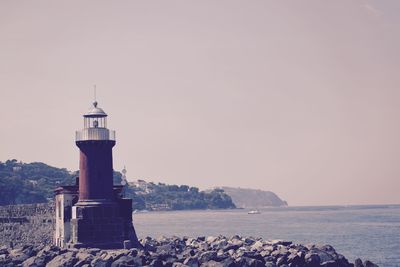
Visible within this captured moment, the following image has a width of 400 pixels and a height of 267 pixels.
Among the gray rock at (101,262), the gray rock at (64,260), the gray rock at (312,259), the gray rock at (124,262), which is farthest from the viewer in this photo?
the gray rock at (312,259)

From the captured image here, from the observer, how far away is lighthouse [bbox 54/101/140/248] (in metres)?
37.2

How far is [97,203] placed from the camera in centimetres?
Result: 3734

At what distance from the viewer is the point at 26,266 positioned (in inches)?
1363

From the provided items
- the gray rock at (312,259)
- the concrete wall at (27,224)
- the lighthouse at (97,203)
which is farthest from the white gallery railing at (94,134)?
the gray rock at (312,259)

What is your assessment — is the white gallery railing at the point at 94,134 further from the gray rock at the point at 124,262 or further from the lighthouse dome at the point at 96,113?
the gray rock at the point at 124,262

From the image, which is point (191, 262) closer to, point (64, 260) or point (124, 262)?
point (124, 262)

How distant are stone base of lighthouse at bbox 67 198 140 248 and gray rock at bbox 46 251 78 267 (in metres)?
2.58

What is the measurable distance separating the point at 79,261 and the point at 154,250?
7687mm

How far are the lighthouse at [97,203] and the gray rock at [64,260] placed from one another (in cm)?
257

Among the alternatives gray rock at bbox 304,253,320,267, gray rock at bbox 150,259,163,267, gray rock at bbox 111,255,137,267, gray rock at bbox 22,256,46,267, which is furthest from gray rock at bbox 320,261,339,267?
gray rock at bbox 22,256,46,267

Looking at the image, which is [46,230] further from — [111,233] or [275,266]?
[275,266]

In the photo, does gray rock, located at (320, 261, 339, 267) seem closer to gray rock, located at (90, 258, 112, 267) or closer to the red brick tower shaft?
gray rock, located at (90, 258, 112, 267)

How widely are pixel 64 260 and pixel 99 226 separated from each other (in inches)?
158

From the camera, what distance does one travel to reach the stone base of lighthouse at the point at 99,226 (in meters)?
37.2
